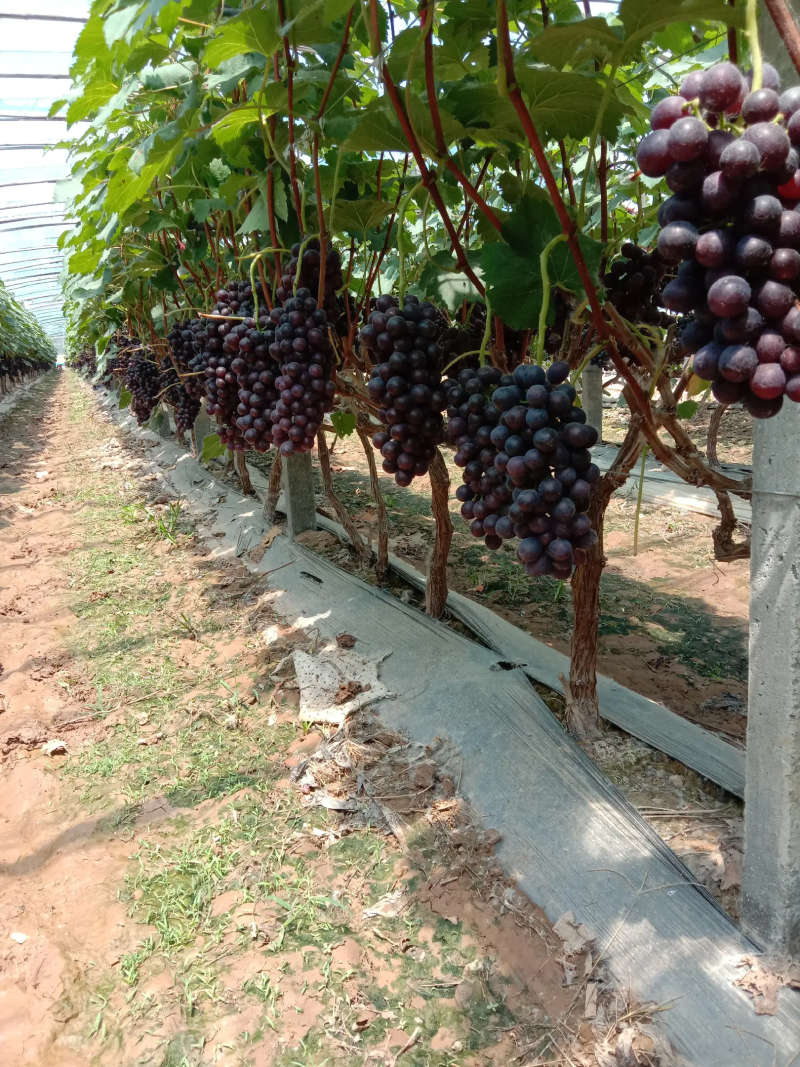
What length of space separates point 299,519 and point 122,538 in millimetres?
1957

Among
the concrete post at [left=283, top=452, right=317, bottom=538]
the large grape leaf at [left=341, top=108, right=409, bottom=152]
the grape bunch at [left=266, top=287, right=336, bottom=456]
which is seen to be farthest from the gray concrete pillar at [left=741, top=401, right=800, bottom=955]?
the concrete post at [left=283, top=452, right=317, bottom=538]

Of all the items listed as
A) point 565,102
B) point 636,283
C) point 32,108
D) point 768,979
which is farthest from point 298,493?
point 32,108

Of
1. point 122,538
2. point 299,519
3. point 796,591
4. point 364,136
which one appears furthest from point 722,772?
point 122,538

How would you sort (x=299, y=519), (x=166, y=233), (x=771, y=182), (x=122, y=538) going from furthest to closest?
(x=122, y=538) < (x=299, y=519) < (x=166, y=233) < (x=771, y=182)

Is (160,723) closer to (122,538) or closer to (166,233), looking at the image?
(166,233)

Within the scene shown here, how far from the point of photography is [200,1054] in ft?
5.36

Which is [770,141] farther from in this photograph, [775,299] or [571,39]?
[571,39]

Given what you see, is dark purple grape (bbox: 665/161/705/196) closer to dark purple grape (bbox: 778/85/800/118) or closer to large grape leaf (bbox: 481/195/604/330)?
dark purple grape (bbox: 778/85/800/118)

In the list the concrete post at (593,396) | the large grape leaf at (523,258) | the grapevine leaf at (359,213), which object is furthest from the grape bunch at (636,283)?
the concrete post at (593,396)

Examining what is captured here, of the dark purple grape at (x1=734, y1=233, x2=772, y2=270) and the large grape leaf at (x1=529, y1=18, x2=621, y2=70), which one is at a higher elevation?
the large grape leaf at (x1=529, y1=18, x2=621, y2=70)

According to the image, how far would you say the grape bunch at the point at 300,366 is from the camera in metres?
2.20

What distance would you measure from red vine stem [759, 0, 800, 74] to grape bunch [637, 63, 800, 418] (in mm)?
27

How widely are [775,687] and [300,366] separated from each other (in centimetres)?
153

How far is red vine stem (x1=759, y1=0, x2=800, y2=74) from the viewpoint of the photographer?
2.20 feet
